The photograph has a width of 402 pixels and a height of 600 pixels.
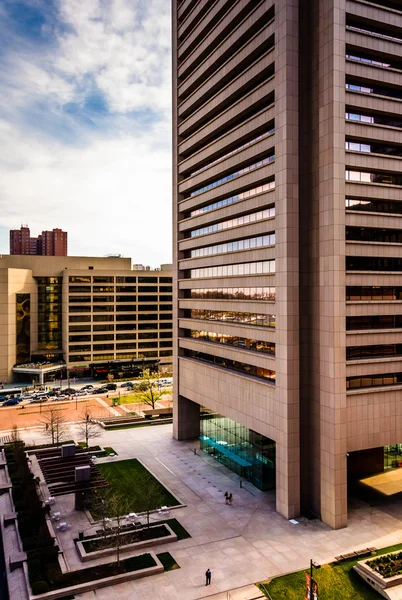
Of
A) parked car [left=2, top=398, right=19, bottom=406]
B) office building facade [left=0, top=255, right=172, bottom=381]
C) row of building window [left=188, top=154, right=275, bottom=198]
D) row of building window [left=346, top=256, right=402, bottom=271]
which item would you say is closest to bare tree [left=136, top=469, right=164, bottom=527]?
row of building window [left=346, top=256, right=402, bottom=271]

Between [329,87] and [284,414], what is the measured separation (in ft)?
90.0

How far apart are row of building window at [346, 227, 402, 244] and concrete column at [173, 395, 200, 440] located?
33537 mm

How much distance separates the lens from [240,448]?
168 feet

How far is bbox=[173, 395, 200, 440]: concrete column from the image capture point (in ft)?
206

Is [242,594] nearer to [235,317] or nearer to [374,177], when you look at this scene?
[235,317]

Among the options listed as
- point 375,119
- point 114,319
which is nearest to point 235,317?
point 375,119

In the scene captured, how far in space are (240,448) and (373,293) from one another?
22619 millimetres

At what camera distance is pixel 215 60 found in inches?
2079

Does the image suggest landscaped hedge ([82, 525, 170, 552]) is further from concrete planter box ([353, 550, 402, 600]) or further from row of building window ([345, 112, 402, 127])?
row of building window ([345, 112, 402, 127])

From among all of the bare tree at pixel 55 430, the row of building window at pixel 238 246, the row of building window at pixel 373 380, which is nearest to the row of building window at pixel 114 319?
the bare tree at pixel 55 430

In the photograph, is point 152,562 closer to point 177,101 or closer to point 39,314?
point 177,101

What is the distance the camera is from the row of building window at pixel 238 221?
144ft

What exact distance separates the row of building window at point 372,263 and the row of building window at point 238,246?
281 inches

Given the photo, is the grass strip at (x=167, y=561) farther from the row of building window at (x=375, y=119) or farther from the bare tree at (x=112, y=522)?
the row of building window at (x=375, y=119)
